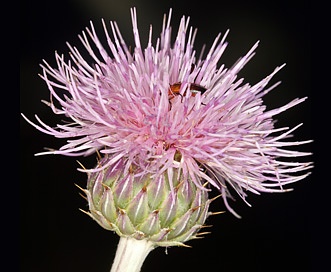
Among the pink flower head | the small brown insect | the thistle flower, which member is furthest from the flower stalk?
the small brown insect

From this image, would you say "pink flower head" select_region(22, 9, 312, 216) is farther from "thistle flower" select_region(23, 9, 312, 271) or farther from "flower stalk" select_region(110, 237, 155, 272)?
"flower stalk" select_region(110, 237, 155, 272)

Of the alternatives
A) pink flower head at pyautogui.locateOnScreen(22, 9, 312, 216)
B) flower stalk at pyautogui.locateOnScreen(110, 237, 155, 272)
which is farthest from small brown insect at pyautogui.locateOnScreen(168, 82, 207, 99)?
flower stalk at pyautogui.locateOnScreen(110, 237, 155, 272)

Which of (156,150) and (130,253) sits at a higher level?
(156,150)

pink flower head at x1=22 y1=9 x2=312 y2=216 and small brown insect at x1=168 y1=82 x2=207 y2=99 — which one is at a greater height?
small brown insect at x1=168 y1=82 x2=207 y2=99

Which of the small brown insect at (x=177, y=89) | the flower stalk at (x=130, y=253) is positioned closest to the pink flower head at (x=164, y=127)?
the small brown insect at (x=177, y=89)

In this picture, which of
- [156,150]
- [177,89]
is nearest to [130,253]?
[156,150]

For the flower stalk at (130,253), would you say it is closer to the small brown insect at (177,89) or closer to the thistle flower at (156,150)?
the thistle flower at (156,150)

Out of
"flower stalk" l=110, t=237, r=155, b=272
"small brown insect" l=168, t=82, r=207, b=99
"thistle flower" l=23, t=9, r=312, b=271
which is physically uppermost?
"small brown insect" l=168, t=82, r=207, b=99

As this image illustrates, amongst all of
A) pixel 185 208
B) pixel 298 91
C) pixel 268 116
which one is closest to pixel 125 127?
pixel 185 208

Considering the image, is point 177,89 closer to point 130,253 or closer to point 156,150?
point 156,150
